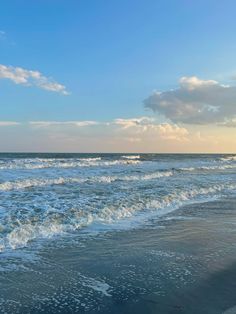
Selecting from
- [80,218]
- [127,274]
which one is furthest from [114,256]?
[80,218]

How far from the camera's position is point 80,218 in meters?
10.8

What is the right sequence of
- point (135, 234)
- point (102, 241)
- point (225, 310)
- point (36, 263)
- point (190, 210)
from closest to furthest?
point (225, 310) < point (36, 263) < point (102, 241) < point (135, 234) < point (190, 210)

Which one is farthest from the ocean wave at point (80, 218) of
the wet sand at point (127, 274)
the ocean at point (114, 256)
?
the wet sand at point (127, 274)

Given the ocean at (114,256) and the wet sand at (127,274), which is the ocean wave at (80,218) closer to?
the ocean at (114,256)

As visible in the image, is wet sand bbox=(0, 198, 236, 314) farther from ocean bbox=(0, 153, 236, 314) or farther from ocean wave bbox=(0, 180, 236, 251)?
ocean wave bbox=(0, 180, 236, 251)

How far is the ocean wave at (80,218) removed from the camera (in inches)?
344

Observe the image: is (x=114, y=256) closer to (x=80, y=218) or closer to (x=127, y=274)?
(x=127, y=274)

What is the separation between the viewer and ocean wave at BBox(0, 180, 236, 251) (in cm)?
873

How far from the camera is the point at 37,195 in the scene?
14.8 m

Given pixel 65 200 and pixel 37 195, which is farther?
pixel 37 195

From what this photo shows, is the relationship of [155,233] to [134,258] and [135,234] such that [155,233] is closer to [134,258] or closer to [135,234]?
[135,234]

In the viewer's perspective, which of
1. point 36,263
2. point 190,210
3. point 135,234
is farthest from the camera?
point 190,210

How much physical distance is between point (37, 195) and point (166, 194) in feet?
16.6

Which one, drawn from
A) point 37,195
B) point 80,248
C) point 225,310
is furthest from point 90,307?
point 37,195
